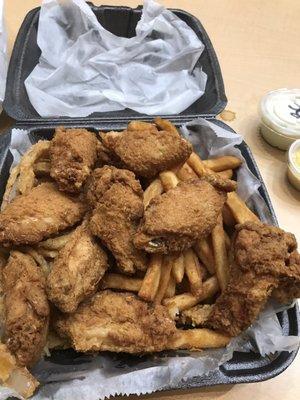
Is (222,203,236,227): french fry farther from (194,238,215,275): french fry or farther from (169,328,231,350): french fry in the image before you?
(169,328,231,350): french fry

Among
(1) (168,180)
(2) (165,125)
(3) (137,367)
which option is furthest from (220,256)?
(2) (165,125)

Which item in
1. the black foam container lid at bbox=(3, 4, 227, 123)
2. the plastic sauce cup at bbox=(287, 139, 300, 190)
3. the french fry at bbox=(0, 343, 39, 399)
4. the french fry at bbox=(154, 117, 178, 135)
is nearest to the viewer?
the french fry at bbox=(0, 343, 39, 399)

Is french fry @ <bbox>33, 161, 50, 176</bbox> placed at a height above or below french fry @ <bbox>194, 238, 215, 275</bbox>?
below

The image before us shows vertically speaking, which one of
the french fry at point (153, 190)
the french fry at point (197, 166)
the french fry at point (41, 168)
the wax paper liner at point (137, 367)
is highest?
the french fry at point (197, 166)

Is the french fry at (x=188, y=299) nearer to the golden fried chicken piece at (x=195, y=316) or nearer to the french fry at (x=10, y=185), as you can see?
the golden fried chicken piece at (x=195, y=316)

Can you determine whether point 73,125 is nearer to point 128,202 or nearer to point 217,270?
point 128,202

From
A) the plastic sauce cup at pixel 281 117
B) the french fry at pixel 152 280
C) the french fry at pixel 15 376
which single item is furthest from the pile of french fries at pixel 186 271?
the plastic sauce cup at pixel 281 117

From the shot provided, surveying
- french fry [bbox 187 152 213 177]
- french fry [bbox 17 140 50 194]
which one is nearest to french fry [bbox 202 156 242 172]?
french fry [bbox 187 152 213 177]
